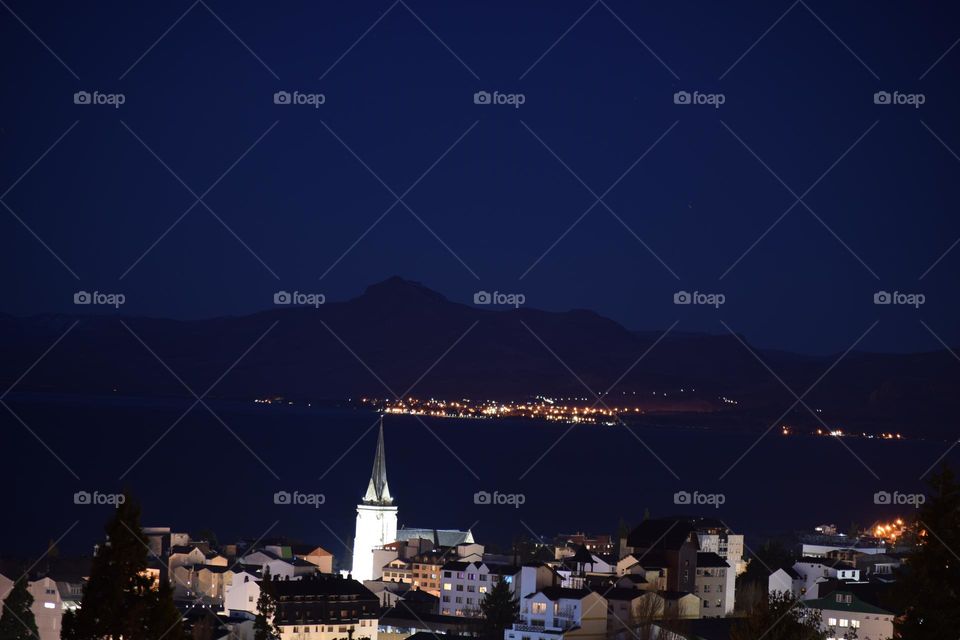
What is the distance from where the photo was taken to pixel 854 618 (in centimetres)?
1930

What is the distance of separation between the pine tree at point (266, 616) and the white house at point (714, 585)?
6.31m

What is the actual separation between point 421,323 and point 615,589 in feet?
528

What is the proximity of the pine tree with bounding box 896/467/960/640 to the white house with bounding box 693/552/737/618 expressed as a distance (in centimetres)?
1443

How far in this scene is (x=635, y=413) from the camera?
14050 cm

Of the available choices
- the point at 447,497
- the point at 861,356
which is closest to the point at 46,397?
the point at 861,356

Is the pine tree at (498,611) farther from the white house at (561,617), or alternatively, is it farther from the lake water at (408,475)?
the lake water at (408,475)

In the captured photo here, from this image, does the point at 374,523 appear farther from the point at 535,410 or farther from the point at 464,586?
the point at 535,410

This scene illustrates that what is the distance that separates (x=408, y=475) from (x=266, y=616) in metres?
56.6

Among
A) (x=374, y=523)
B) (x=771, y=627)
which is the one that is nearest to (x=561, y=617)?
(x=771, y=627)

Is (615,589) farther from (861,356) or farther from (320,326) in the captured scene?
(320,326)

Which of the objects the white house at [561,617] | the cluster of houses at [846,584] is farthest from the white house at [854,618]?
the white house at [561,617]

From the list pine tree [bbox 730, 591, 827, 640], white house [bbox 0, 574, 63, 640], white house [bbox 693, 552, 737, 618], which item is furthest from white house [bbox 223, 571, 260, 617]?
pine tree [bbox 730, 591, 827, 640]

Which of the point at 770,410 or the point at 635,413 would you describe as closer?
the point at 770,410

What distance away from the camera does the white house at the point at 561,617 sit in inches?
779
